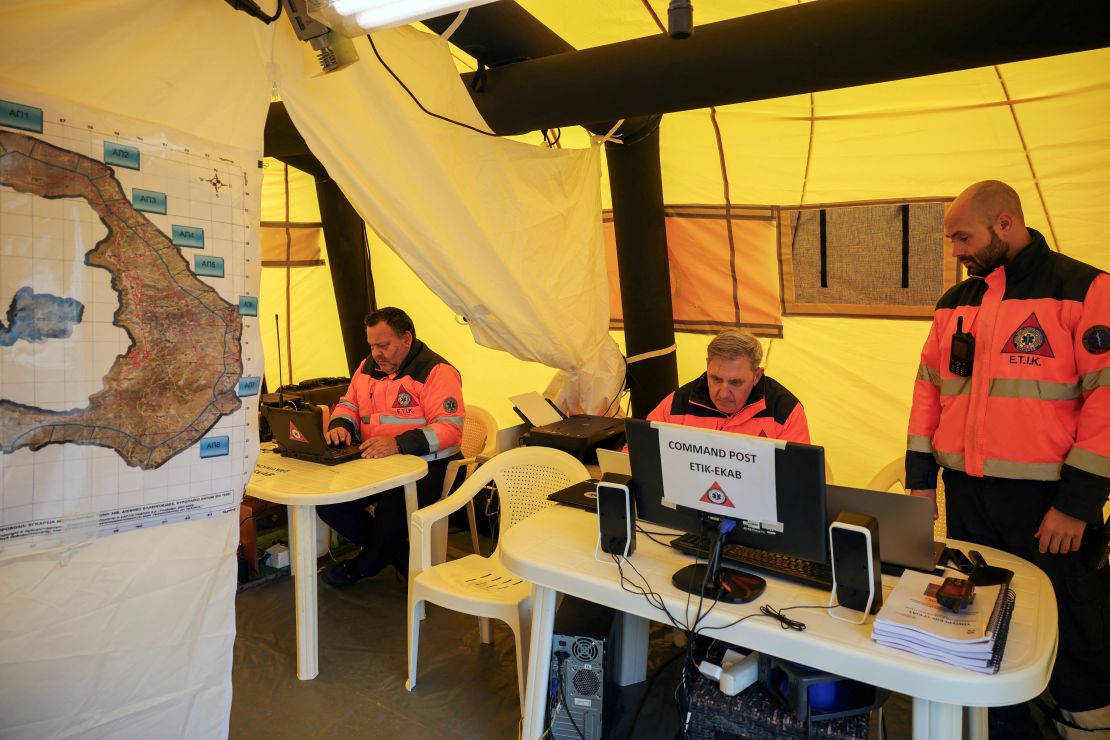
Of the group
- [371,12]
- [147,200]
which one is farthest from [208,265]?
[371,12]

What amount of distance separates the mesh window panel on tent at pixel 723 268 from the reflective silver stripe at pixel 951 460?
56.5 inches

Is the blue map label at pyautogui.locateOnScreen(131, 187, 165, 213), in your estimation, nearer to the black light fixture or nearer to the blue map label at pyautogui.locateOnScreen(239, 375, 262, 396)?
the blue map label at pyautogui.locateOnScreen(239, 375, 262, 396)

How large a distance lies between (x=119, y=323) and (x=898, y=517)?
1.91 metres

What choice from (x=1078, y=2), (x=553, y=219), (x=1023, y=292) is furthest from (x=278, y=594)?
(x=1078, y=2)

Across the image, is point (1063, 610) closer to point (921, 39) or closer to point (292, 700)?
point (921, 39)

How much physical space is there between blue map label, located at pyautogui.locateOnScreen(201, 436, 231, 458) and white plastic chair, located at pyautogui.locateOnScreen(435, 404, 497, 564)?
1.76m

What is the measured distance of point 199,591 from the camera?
1.78 meters

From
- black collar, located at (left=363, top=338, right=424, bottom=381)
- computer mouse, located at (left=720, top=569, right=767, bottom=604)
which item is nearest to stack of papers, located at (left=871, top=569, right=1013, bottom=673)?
computer mouse, located at (left=720, top=569, right=767, bottom=604)

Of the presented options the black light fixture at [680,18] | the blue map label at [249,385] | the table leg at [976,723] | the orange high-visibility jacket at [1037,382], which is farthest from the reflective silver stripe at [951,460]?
the blue map label at [249,385]

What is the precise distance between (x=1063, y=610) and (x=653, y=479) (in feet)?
4.45

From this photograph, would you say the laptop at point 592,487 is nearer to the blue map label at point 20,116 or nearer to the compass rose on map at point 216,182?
the compass rose on map at point 216,182

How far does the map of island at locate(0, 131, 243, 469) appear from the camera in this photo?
1462 millimetres

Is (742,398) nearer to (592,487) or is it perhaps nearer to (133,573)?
(592,487)

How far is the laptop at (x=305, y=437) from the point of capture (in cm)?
310
